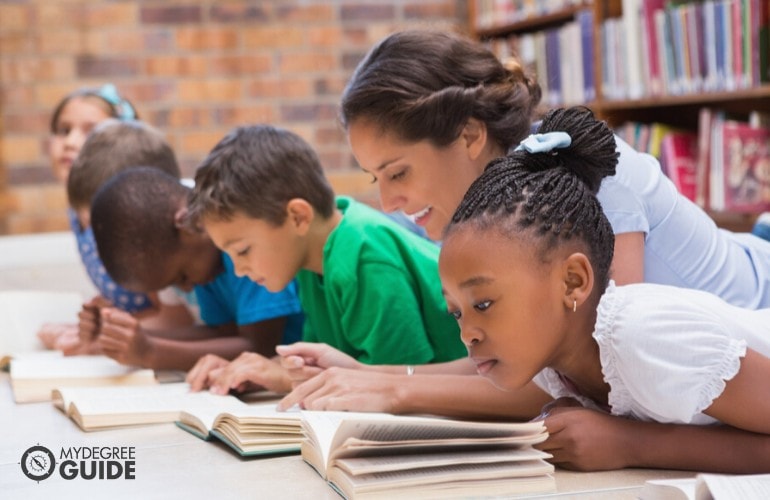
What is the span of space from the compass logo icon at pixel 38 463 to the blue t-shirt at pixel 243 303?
0.71 m

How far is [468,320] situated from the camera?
116 centimetres

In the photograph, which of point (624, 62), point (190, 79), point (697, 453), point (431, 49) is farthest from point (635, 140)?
point (697, 453)

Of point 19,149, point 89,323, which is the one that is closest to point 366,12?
point 19,149

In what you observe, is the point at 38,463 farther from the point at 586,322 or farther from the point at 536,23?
the point at 536,23

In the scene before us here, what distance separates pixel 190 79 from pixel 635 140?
1701mm

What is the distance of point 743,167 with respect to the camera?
122 inches

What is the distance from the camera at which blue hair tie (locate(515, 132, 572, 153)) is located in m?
1.20

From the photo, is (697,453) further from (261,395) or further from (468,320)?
(261,395)

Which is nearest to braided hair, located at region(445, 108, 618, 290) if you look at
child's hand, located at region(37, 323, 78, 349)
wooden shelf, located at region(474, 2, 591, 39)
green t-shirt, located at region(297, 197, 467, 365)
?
green t-shirt, located at region(297, 197, 467, 365)

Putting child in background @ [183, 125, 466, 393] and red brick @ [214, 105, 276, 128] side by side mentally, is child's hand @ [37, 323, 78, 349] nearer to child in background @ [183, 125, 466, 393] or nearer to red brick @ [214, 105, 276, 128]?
child in background @ [183, 125, 466, 393]

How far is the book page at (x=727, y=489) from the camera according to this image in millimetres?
920

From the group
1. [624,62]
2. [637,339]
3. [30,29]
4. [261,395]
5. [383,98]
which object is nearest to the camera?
[637,339]

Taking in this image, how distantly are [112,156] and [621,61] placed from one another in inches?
73.9

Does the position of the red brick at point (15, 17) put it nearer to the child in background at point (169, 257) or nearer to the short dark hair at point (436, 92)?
the child in background at point (169, 257)
